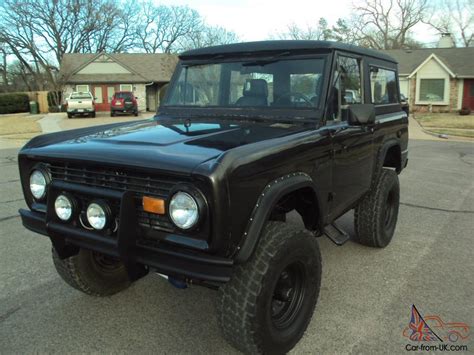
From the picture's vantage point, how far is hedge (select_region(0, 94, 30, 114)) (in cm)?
3747

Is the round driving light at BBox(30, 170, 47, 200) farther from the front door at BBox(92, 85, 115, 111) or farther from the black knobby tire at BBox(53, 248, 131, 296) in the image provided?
the front door at BBox(92, 85, 115, 111)

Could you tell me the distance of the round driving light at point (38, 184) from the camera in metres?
2.92

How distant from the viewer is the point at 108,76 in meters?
39.0

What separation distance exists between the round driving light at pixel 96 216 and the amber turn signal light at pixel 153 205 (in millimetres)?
258

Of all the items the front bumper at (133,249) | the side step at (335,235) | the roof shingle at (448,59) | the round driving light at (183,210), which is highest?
the roof shingle at (448,59)

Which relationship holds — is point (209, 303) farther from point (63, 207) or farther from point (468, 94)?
point (468, 94)

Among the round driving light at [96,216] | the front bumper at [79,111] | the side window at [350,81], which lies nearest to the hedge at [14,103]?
the front bumper at [79,111]

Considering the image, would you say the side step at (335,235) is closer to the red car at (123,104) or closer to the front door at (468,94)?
the red car at (123,104)

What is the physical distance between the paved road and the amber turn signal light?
1044 millimetres

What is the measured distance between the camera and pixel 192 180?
225 centimetres

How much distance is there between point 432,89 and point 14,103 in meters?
33.1

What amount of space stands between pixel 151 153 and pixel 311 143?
112 centimetres

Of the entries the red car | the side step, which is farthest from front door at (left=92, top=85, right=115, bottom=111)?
the side step

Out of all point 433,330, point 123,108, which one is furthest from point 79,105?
point 433,330
